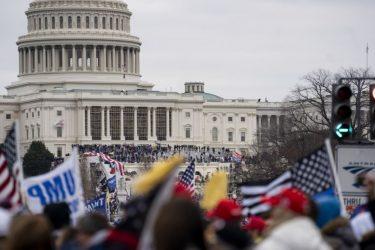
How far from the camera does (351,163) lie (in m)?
28.5

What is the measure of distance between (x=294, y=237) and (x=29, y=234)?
1896 millimetres

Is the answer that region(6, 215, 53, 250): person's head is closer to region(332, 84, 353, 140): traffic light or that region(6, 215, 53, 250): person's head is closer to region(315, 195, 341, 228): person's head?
region(315, 195, 341, 228): person's head

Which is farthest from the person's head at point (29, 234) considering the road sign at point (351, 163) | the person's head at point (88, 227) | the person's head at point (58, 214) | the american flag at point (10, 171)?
the road sign at point (351, 163)

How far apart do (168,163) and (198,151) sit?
18203 cm

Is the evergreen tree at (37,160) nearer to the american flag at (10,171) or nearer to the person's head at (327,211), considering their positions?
the american flag at (10,171)

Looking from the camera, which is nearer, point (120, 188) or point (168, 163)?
point (168, 163)

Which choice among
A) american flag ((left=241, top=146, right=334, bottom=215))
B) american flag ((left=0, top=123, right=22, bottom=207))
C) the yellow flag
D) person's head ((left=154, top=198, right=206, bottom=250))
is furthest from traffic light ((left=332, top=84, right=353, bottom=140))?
person's head ((left=154, top=198, right=206, bottom=250))

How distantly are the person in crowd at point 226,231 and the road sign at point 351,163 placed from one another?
40.6ft

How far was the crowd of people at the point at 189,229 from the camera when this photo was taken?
12977 mm

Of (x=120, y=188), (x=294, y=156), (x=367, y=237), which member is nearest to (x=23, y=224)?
(x=367, y=237)

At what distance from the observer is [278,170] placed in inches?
3917

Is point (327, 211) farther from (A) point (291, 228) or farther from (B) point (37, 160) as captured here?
(B) point (37, 160)

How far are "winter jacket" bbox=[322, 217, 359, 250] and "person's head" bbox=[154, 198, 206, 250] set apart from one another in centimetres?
335

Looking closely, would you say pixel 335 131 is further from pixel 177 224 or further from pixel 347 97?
pixel 177 224
